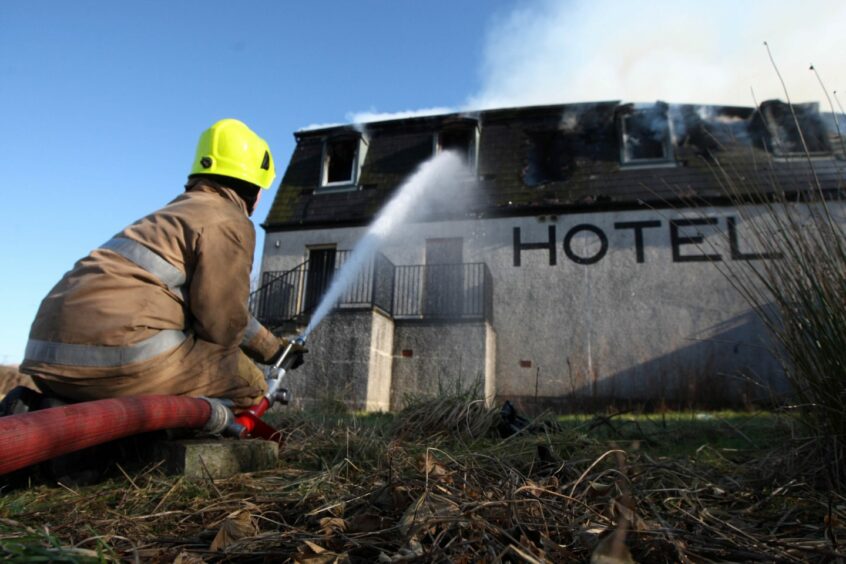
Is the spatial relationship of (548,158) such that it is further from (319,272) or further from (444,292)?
(319,272)

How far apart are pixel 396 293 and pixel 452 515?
11.4m

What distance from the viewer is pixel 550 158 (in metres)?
13.6

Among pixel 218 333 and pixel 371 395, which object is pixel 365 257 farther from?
pixel 218 333

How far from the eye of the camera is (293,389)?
10992mm

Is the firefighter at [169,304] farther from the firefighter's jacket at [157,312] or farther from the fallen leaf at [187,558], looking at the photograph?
the fallen leaf at [187,558]

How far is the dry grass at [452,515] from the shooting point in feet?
3.44

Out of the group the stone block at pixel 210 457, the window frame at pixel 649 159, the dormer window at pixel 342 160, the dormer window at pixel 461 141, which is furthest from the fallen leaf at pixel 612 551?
the dormer window at pixel 342 160

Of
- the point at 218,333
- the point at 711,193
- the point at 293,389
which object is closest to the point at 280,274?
the point at 293,389

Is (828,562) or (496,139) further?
(496,139)

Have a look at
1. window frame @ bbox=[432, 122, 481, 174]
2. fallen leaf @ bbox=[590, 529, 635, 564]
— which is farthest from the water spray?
fallen leaf @ bbox=[590, 529, 635, 564]

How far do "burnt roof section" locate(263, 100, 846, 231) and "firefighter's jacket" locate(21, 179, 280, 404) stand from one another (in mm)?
10746

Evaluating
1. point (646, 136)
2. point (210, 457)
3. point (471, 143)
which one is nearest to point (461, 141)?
point (471, 143)

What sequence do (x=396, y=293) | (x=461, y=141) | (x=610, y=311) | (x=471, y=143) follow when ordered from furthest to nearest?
(x=461, y=141)
(x=471, y=143)
(x=396, y=293)
(x=610, y=311)

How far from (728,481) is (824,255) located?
0.88 m
